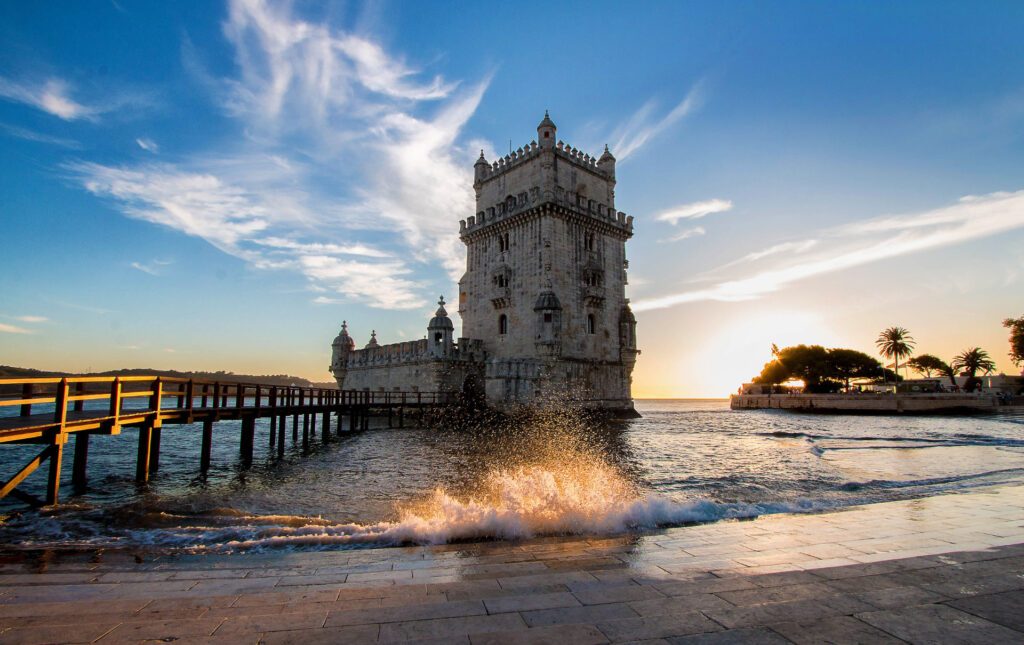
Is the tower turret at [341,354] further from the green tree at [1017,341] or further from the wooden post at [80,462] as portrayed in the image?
the green tree at [1017,341]

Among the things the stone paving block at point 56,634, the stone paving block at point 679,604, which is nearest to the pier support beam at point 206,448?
the stone paving block at point 56,634

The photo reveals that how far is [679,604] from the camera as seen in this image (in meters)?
4.22

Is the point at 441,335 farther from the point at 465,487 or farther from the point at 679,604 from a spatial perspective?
the point at 679,604

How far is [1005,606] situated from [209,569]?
7392 mm

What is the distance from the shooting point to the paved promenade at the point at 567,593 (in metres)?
3.71

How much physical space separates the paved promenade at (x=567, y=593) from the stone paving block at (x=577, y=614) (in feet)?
0.07

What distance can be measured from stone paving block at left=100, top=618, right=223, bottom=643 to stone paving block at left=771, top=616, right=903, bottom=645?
13.6ft

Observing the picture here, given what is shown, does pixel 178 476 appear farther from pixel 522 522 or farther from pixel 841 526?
pixel 841 526

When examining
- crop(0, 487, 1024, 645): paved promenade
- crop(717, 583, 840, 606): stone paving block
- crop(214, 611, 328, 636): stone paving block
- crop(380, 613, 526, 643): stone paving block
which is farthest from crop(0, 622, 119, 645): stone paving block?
crop(717, 583, 840, 606): stone paving block

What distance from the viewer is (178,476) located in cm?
1591

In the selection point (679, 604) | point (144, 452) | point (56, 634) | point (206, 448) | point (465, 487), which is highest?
point (679, 604)

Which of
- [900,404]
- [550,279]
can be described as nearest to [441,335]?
[550,279]

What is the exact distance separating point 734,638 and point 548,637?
1257mm

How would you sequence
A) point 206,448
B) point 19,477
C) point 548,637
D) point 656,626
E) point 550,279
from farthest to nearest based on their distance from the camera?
point 550,279
point 206,448
point 19,477
point 656,626
point 548,637
